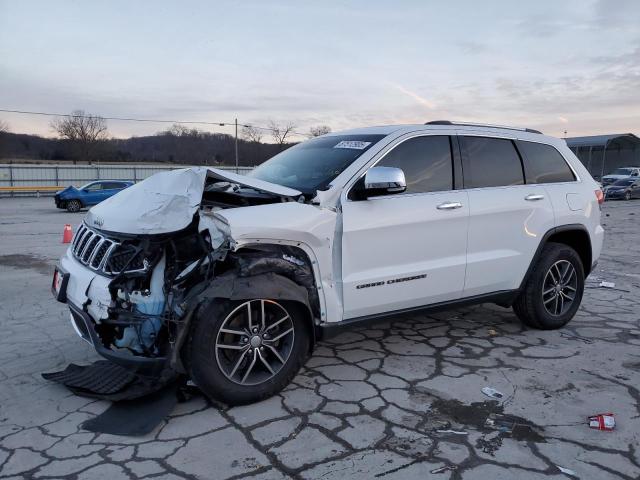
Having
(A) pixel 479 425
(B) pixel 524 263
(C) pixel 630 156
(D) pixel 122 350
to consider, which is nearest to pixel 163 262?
(D) pixel 122 350

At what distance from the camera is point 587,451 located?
3.02 m

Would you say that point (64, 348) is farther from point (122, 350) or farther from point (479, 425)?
point (479, 425)

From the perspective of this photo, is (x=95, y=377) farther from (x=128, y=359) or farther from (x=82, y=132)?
(x=82, y=132)

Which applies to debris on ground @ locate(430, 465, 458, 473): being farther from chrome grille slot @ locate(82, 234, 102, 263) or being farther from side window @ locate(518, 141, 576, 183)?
side window @ locate(518, 141, 576, 183)

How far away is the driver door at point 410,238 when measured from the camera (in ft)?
12.7

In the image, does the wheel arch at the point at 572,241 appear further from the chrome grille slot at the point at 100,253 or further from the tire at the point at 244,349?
the chrome grille slot at the point at 100,253

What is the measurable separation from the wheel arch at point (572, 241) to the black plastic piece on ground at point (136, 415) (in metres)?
3.32

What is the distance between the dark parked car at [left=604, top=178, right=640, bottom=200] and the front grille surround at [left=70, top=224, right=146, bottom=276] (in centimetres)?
3081

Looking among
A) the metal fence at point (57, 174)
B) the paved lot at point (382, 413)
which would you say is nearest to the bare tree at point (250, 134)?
the metal fence at point (57, 174)

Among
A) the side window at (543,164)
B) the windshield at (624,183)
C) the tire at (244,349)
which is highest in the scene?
the side window at (543,164)

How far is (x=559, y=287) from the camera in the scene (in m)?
5.21

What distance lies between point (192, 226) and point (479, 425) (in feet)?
7.39

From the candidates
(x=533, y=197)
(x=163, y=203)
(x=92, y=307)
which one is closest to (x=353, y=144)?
(x=163, y=203)

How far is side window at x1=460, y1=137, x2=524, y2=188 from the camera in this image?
15.1 feet
